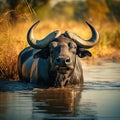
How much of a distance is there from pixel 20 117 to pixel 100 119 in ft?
3.90

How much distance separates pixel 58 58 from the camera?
14516 millimetres

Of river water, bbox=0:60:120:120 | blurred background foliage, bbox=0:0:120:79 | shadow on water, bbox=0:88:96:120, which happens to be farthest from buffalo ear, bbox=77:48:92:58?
blurred background foliage, bbox=0:0:120:79

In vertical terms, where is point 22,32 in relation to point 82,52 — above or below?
above

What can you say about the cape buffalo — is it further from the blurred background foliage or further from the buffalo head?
the blurred background foliage

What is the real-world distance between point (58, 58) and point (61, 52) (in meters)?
0.28

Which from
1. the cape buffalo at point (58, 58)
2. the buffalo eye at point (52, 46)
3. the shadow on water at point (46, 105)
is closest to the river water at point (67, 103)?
the shadow on water at point (46, 105)

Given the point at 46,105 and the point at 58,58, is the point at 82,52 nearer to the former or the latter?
the point at 58,58

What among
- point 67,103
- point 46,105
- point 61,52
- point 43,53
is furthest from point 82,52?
point 46,105

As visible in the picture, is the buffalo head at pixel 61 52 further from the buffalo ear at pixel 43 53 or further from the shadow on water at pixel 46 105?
the shadow on water at pixel 46 105

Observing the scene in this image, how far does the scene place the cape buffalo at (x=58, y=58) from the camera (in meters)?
14.8

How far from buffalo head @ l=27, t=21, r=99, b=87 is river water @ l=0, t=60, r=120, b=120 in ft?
1.08

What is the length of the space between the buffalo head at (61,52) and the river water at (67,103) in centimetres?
33

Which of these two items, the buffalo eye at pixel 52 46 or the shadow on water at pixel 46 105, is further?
the buffalo eye at pixel 52 46

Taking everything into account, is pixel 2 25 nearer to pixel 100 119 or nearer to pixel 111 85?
pixel 111 85
